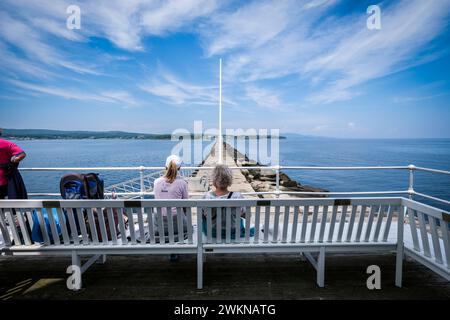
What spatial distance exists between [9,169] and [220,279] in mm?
3143

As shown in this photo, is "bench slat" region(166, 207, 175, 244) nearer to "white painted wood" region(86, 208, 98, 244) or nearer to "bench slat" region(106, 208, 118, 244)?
"bench slat" region(106, 208, 118, 244)

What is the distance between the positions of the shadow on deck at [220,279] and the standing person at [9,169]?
87 centimetres

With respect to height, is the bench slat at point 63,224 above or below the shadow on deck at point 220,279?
above

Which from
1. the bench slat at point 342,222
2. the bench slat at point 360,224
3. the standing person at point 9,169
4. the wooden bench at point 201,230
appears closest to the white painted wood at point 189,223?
the wooden bench at point 201,230

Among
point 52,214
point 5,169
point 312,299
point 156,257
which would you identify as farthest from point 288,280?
point 5,169

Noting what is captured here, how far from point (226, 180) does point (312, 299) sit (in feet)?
4.41

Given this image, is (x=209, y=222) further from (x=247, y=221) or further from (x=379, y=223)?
(x=379, y=223)

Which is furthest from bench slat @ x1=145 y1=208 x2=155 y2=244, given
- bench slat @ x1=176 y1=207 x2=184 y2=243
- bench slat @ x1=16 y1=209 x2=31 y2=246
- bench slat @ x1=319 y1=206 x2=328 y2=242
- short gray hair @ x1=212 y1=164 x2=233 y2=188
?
bench slat @ x1=319 y1=206 x2=328 y2=242

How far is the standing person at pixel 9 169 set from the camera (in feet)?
12.0

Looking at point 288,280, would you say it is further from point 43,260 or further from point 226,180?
point 43,260

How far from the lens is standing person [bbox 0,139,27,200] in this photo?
365 centimetres

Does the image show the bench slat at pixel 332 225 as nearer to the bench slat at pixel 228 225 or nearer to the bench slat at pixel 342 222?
the bench slat at pixel 342 222

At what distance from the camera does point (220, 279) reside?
2.84 metres
